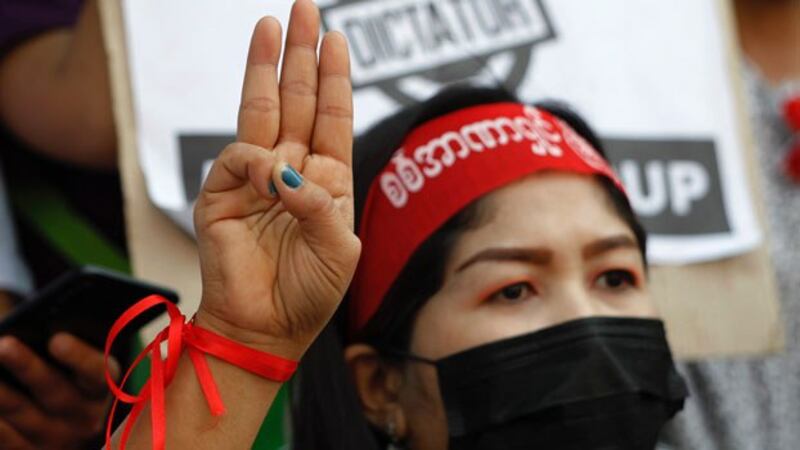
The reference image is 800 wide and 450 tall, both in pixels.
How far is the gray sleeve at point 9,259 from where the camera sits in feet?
7.56

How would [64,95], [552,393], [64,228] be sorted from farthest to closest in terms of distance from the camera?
[64,228], [64,95], [552,393]

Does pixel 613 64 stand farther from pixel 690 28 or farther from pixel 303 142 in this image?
pixel 303 142

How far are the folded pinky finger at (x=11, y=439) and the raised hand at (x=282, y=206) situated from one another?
2.09 ft

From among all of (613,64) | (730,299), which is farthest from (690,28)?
(730,299)

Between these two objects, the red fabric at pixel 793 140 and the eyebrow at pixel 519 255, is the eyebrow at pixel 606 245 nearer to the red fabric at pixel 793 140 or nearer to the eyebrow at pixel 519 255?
the eyebrow at pixel 519 255

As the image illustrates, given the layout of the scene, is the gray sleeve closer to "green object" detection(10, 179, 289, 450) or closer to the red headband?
"green object" detection(10, 179, 289, 450)

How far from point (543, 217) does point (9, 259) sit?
996mm

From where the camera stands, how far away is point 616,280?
2039 millimetres

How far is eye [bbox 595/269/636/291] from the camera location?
6.64ft

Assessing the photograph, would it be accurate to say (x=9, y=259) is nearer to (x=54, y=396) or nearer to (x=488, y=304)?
(x=54, y=396)

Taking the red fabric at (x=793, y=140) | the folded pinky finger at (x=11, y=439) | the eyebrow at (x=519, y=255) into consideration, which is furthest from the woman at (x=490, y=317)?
the red fabric at (x=793, y=140)

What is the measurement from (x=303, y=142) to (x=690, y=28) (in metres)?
1.48

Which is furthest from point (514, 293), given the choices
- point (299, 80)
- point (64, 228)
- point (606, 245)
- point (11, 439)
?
point (64, 228)

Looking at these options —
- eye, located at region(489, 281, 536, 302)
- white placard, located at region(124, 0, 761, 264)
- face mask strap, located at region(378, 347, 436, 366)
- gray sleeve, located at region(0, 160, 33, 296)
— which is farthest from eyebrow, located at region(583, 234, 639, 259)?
gray sleeve, located at region(0, 160, 33, 296)
